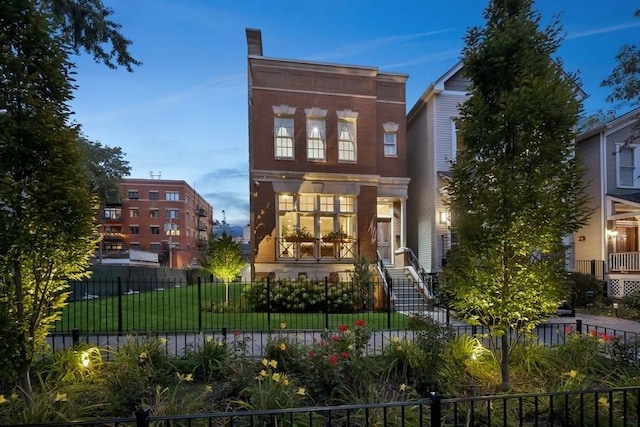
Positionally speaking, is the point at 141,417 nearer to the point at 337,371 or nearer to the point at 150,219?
the point at 337,371

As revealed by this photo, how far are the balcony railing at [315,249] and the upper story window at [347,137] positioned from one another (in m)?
4.06

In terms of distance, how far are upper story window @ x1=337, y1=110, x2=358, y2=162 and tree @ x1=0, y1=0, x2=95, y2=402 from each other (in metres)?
14.3

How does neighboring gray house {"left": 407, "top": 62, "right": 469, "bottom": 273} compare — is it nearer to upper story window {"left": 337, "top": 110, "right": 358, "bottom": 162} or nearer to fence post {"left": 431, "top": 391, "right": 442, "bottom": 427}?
upper story window {"left": 337, "top": 110, "right": 358, "bottom": 162}

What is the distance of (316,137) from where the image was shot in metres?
18.6

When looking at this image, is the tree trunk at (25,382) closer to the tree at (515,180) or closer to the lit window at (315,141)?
the tree at (515,180)

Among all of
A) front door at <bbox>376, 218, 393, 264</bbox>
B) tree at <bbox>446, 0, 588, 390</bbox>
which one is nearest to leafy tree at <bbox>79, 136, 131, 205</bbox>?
front door at <bbox>376, 218, 393, 264</bbox>

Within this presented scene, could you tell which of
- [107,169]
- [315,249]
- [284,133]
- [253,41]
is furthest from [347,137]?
[107,169]

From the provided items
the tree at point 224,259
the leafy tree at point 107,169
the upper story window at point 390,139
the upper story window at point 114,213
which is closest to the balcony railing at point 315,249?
the tree at point 224,259

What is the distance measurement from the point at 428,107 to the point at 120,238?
2357 inches

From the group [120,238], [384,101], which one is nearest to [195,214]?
[120,238]

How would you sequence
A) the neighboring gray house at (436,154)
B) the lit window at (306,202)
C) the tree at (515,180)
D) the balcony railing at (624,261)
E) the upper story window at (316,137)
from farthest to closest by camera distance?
the neighboring gray house at (436,154), the upper story window at (316,137), the lit window at (306,202), the balcony railing at (624,261), the tree at (515,180)

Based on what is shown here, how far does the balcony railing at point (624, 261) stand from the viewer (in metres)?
17.2

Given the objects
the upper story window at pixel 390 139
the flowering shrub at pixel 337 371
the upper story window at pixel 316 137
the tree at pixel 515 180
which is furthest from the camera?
the upper story window at pixel 390 139

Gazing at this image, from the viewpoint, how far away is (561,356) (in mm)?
6715
